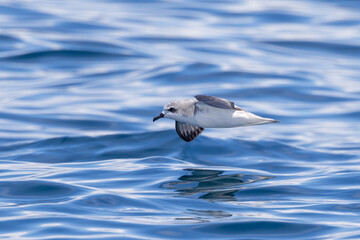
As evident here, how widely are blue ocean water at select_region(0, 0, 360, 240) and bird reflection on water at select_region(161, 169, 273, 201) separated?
3cm

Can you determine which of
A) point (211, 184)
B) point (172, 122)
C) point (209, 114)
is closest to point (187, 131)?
point (211, 184)

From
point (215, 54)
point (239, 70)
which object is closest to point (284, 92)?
point (239, 70)

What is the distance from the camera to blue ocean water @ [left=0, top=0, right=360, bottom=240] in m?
8.74

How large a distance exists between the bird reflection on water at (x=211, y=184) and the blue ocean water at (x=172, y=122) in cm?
3

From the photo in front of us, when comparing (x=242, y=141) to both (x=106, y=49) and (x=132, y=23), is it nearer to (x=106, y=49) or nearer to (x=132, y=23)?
(x=106, y=49)

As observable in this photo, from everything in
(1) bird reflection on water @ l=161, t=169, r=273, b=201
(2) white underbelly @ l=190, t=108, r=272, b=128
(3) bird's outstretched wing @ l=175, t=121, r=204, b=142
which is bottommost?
(1) bird reflection on water @ l=161, t=169, r=273, b=201

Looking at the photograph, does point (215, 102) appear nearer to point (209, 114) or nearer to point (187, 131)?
point (209, 114)

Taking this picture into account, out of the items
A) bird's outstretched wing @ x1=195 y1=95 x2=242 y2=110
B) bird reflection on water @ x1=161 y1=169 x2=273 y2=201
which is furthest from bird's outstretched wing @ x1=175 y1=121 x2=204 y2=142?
bird's outstretched wing @ x1=195 y1=95 x2=242 y2=110

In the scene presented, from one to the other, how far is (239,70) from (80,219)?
12.5 m

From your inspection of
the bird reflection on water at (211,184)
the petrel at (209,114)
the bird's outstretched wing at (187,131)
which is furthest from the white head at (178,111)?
the bird's outstretched wing at (187,131)

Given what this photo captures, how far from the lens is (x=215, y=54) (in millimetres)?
22375

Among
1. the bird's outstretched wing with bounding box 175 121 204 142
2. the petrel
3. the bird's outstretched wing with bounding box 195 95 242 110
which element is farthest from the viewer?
the bird's outstretched wing with bounding box 175 121 204 142

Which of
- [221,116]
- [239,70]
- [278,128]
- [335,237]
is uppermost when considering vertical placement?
[239,70]

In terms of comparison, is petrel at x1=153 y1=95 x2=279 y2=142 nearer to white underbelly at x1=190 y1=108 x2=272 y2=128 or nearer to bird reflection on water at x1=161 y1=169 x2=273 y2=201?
white underbelly at x1=190 y1=108 x2=272 y2=128
